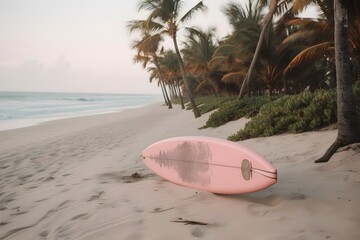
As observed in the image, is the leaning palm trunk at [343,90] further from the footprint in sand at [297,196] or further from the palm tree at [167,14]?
the palm tree at [167,14]

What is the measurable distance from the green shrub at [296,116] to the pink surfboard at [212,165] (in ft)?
9.39

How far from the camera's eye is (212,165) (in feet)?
8.50

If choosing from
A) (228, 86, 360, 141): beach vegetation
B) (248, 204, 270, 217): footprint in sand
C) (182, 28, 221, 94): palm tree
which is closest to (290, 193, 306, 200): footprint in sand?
(248, 204, 270, 217): footprint in sand

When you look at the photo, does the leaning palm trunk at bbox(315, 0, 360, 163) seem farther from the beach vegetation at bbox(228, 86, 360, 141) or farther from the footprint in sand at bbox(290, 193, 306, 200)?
the beach vegetation at bbox(228, 86, 360, 141)

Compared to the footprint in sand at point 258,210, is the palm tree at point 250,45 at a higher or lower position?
higher

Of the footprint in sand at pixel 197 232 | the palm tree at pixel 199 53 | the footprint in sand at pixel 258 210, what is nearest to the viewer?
the footprint in sand at pixel 197 232

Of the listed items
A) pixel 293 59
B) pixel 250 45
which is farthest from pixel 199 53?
pixel 293 59

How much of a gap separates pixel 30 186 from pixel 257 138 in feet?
13.7

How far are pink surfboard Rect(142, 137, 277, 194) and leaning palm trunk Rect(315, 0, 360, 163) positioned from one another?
4.56ft

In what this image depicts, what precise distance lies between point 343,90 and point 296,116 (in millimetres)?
1947

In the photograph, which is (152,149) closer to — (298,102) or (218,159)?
(218,159)

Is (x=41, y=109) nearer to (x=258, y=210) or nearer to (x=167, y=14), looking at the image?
(x=167, y=14)

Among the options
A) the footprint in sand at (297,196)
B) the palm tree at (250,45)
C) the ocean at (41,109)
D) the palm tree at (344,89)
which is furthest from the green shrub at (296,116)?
the ocean at (41,109)

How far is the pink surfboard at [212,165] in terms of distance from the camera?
2.21 m
